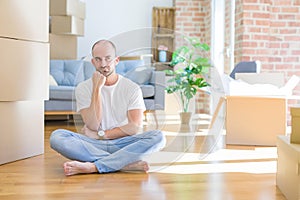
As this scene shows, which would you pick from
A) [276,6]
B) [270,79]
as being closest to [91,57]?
[270,79]

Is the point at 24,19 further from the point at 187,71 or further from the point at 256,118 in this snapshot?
the point at 256,118

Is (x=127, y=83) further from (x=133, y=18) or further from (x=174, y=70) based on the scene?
(x=133, y=18)

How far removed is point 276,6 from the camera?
5055 millimetres

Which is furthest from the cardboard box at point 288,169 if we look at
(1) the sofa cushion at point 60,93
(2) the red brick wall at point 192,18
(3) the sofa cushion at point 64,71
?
(2) the red brick wall at point 192,18

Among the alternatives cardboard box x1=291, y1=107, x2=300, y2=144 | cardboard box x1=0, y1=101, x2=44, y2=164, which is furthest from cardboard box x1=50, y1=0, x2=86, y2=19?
cardboard box x1=291, y1=107, x2=300, y2=144

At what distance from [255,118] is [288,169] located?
1.65m

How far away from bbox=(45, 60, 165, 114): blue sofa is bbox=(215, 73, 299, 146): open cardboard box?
56 cm

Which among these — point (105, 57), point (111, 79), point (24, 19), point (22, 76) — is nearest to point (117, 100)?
point (111, 79)

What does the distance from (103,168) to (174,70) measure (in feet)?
2.67

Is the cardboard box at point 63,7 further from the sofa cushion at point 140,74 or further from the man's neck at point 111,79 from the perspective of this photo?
the man's neck at point 111,79

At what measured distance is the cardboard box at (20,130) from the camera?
2.65m

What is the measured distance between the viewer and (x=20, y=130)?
2.79 metres

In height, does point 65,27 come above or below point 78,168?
above

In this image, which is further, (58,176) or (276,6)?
(276,6)
